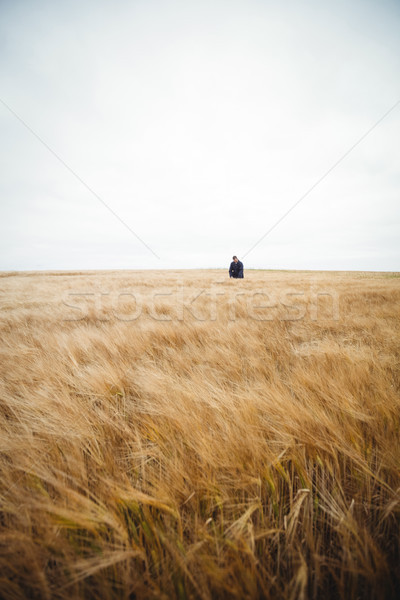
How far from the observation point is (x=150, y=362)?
209cm

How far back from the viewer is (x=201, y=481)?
0.80 meters

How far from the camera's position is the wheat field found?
→ 590 mm

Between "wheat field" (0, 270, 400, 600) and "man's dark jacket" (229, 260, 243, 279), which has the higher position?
"man's dark jacket" (229, 260, 243, 279)

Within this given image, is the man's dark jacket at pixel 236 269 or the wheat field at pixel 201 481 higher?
the man's dark jacket at pixel 236 269

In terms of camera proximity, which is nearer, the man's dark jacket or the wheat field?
the wheat field

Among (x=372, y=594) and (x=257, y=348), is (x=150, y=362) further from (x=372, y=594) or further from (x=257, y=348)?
(x=372, y=594)

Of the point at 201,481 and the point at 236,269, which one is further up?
the point at 236,269

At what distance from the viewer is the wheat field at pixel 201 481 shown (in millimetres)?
590

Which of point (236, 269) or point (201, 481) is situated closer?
point (201, 481)

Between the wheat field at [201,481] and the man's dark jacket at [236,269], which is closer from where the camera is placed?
the wheat field at [201,481]

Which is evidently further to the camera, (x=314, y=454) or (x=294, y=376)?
(x=294, y=376)

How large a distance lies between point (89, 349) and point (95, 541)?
82.0 inches

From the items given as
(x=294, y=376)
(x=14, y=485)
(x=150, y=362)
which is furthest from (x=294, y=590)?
(x=150, y=362)

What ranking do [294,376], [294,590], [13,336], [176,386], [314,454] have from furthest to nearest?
1. [13,336]
2. [294,376]
3. [176,386]
4. [314,454]
5. [294,590]
